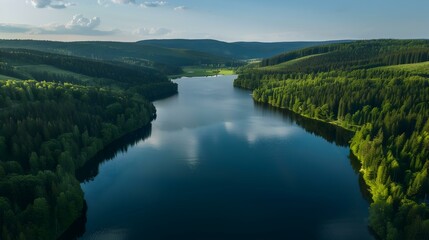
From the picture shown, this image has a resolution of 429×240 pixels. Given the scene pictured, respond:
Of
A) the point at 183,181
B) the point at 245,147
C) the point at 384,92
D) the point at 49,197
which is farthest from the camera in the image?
the point at 384,92

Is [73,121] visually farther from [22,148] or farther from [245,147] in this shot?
[245,147]

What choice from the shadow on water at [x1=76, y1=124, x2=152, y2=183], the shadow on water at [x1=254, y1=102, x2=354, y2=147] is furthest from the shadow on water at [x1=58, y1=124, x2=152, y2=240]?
the shadow on water at [x1=254, y1=102, x2=354, y2=147]

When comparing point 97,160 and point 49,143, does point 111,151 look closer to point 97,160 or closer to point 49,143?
point 97,160

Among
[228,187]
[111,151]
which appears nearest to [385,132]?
[228,187]

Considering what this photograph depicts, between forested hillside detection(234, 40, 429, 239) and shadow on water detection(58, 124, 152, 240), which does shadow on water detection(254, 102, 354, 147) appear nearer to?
forested hillside detection(234, 40, 429, 239)

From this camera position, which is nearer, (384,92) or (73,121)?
(73,121)

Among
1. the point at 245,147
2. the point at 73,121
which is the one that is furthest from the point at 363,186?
the point at 73,121
